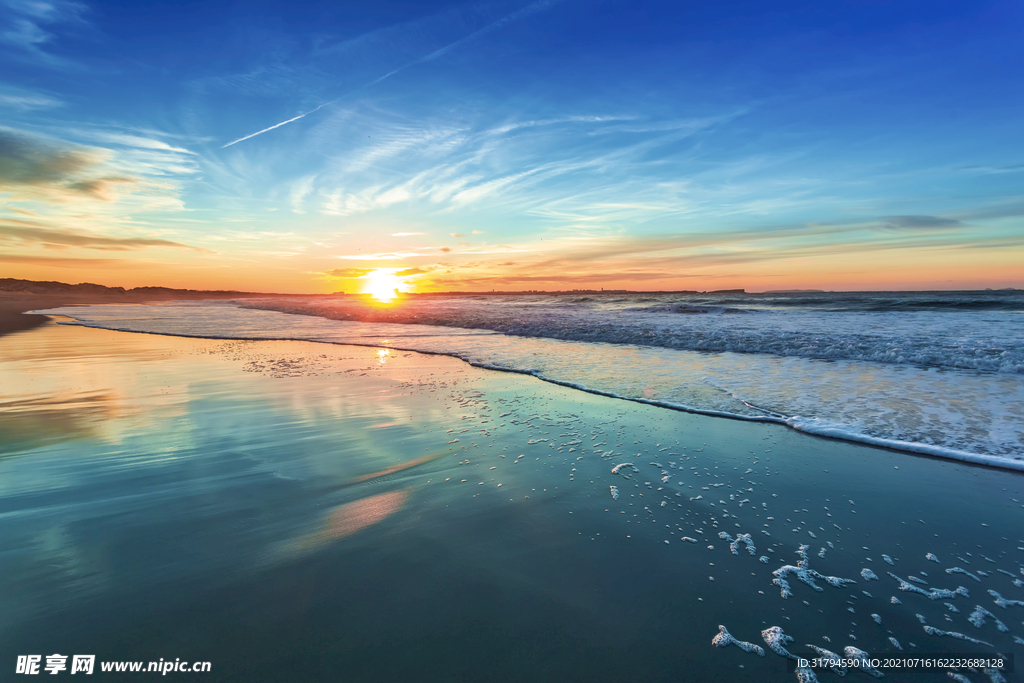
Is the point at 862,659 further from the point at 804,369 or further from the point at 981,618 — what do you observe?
the point at 804,369

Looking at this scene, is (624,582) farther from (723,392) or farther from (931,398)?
(931,398)

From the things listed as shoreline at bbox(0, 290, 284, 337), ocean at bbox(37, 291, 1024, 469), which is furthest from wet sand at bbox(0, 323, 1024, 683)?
shoreline at bbox(0, 290, 284, 337)

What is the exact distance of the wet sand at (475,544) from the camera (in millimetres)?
2490

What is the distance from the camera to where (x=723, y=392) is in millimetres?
8281

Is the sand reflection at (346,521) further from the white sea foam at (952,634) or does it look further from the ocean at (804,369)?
the ocean at (804,369)

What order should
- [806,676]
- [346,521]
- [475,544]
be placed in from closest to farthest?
[806,676] < [475,544] < [346,521]

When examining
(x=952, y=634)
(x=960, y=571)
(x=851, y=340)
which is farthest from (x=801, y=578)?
(x=851, y=340)

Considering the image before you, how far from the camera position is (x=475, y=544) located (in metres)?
3.46

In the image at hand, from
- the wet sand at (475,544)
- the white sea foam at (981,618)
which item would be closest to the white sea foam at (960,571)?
the wet sand at (475,544)

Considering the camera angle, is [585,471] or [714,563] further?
[585,471]

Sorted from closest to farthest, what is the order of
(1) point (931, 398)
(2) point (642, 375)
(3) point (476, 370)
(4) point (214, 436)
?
(4) point (214, 436)
(1) point (931, 398)
(2) point (642, 375)
(3) point (476, 370)

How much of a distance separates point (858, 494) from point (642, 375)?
226 inches

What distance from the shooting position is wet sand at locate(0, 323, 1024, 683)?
249 centimetres

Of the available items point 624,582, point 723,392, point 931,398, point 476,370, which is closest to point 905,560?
point 624,582
